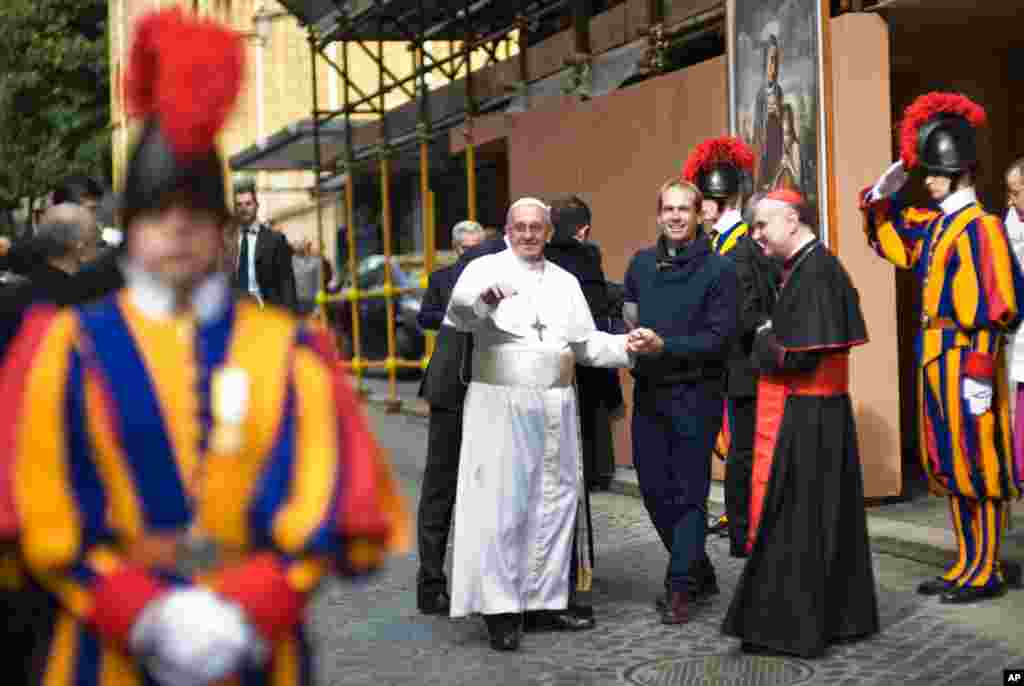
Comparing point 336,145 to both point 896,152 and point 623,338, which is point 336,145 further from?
point 623,338

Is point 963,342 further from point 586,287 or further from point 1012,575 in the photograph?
point 586,287

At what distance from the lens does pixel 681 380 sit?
791 cm

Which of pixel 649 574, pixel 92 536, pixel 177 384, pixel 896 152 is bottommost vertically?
pixel 649 574

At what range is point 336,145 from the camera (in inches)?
956

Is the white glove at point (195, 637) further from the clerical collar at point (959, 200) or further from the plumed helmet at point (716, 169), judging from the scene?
the plumed helmet at point (716, 169)

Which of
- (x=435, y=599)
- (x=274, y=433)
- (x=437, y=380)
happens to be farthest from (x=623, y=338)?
(x=274, y=433)

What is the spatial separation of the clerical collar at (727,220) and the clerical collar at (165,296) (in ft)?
20.9

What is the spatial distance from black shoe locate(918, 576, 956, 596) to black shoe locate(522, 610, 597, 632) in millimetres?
1513

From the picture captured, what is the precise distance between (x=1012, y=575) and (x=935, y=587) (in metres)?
0.41

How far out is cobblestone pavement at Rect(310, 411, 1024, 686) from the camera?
6.76 metres

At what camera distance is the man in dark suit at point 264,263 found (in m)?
10.5

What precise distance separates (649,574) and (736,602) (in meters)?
1.91

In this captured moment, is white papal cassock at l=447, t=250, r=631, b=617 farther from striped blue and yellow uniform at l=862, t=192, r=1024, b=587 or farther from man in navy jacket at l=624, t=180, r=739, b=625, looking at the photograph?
striped blue and yellow uniform at l=862, t=192, r=1024, b=587

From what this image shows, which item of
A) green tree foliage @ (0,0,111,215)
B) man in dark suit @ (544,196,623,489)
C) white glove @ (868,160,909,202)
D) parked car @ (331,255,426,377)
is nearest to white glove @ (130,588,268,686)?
man in dark suit @ (544,196,623,489)
